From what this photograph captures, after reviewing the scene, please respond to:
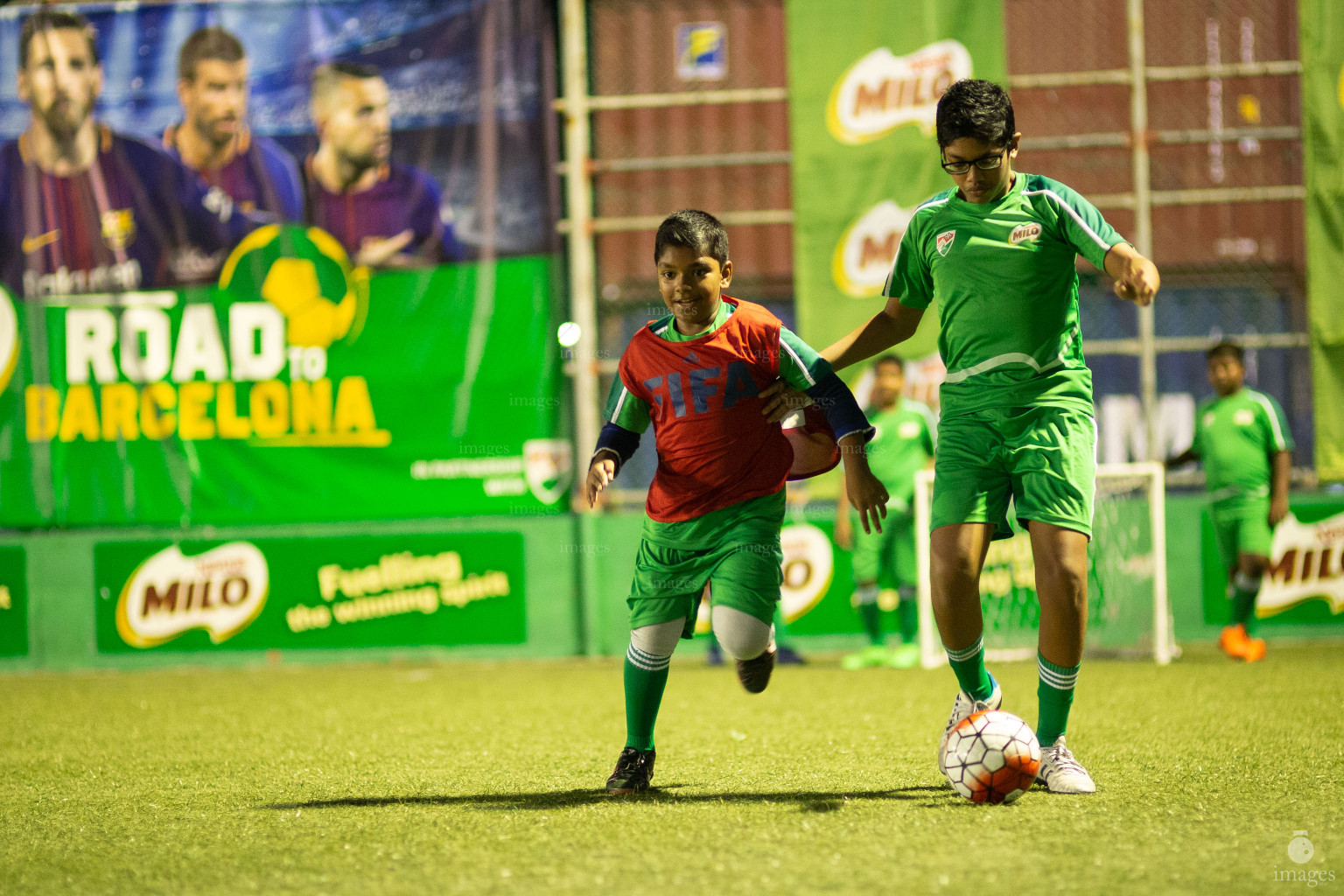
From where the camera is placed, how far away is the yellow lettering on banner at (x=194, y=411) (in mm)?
10023

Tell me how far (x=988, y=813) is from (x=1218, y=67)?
26.3 feet

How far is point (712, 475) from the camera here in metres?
3.96

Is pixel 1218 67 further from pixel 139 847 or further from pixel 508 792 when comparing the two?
pixel 139 847

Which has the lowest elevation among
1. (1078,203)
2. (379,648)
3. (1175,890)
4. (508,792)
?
(379,648)

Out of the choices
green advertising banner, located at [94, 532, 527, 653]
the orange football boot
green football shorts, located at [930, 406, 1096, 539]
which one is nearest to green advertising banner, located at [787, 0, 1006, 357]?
the orange football boot

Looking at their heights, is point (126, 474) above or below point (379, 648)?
above

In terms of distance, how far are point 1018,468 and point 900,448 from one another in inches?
190

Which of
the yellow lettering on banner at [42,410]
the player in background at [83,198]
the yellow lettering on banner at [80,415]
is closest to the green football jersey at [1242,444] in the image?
the player in background at [83,198]

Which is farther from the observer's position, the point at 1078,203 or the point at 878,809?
the point at 1078,203

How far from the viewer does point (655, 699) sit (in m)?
4.04

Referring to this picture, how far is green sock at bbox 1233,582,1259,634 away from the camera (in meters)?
8.48

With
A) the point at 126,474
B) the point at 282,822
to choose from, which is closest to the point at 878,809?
the point at 282,822

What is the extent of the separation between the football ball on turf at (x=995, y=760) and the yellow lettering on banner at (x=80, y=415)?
27.5 feet

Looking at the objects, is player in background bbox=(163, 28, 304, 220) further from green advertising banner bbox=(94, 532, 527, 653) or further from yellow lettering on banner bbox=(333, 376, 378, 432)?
green advertising banner bbox=(94, 532, 527, 653)
